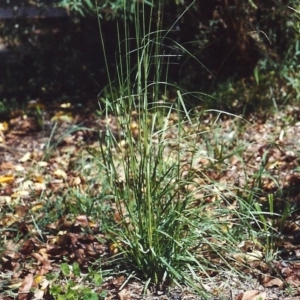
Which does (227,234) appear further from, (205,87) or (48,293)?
(205,87)

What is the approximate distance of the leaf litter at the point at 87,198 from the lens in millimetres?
3713

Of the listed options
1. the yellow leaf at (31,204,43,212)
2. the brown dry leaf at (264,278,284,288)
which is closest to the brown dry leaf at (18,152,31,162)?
the yellow leaf at (31,204,43,212)

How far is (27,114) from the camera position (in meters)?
6.79

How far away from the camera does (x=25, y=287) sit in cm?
372

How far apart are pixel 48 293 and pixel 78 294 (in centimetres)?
21

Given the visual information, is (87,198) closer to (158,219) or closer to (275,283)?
(158,219)

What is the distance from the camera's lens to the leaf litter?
371 centimetres

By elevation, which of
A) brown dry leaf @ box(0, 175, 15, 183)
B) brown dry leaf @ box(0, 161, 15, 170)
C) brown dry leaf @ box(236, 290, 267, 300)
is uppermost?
brown dry leaf @ box(236, 290, 267, 300)

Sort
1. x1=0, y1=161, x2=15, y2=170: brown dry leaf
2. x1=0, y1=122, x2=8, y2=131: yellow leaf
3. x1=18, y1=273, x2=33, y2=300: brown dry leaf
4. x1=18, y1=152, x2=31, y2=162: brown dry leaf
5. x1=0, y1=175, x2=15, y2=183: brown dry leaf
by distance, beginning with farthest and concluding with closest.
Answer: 1. x1=0, y1=122, x2=8, y2=131: yellow leaf
2. x1=18, y1=152, x2=31, y2=162: brown dry leaf
3. x1=0, y1=161, x2=15, y2=170: brown dry leaf
4. x1=0, y1=175, x2=15, y2=183: brown dry leaf
5. x1=18, y1=273, x2=33, y2=300: brown dry leaf

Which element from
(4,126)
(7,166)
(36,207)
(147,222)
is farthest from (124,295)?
(4,126)

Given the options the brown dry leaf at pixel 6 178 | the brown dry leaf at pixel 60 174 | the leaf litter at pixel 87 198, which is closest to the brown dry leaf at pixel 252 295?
the leaf litter at pixel 87 198

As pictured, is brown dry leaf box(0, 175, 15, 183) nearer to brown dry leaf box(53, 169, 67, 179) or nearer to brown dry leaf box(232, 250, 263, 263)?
brown dry leaf box(53, 169, 67, 179)

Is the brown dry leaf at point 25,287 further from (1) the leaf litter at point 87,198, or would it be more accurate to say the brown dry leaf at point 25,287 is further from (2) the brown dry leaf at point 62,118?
(2) the brown dry leaf at point 62,118

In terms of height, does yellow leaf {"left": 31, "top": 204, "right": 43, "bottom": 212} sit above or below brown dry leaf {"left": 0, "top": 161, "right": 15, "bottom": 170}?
above
